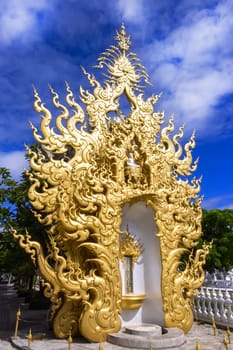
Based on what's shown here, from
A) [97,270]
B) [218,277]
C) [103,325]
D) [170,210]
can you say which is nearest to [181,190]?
[170,210]

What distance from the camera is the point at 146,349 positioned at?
569 cm

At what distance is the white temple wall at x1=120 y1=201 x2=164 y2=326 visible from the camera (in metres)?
7.02

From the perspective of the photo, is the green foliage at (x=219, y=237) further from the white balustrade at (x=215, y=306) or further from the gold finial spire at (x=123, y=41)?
the gold finial spire at (x=123, y=41)

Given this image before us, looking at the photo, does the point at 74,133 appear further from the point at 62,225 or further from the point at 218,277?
the point at 218,277

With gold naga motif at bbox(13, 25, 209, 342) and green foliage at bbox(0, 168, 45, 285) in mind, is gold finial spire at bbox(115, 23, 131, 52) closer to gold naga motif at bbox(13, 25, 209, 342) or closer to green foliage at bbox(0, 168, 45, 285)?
gold naga motif at bbox(13, 25, 209, 342)

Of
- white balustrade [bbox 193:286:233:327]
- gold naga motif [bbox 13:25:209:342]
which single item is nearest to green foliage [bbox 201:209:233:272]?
white balustrade [bbox 193:286:233:327]

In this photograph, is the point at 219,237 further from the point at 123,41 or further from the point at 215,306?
the point at 123,41

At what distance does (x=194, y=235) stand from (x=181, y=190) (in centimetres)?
107

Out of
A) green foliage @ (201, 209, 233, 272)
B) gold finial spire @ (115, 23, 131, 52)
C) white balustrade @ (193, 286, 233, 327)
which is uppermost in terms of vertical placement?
gold finial spire @ (115, 23, 131, 52)

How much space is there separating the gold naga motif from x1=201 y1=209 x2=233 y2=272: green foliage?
4033 mm

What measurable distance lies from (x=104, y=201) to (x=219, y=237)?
6648mm

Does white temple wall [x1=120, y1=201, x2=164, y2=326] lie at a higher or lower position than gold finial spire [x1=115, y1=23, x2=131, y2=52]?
lower

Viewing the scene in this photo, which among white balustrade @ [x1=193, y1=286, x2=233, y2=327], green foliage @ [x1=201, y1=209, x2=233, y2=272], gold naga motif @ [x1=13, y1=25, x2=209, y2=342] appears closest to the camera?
gold naga motif @ [x1=13, y1=25, x2=209, y2=342]

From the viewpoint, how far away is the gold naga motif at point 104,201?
625 centimetres
